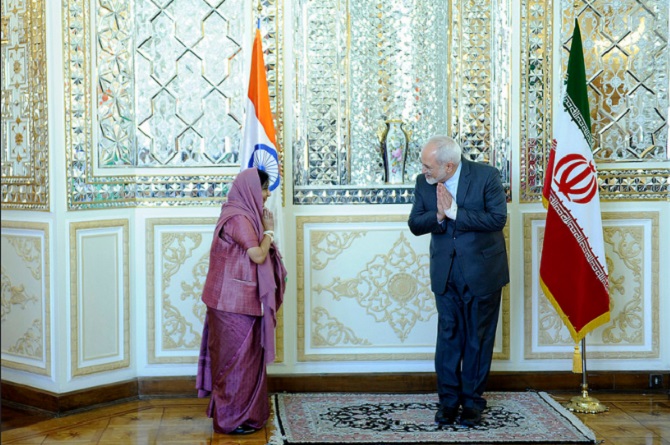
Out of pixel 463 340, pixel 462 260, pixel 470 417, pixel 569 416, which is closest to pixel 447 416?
pixel 470 417

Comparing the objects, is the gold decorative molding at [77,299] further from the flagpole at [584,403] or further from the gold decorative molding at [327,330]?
the flagpole at [584,403]

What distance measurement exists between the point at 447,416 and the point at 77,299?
2.17 m

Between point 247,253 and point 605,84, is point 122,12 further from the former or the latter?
point 605,84

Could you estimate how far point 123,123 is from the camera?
459 centimetres

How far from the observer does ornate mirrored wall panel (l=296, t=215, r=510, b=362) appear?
188 inches

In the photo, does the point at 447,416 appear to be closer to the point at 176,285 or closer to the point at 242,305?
the point at 242,305

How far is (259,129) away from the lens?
429cm

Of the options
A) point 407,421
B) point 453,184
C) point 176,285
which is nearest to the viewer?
point 453,184

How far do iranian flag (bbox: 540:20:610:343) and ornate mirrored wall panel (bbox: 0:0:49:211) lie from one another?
286 centimetres

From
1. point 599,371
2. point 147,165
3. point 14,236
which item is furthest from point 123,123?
point 599,371

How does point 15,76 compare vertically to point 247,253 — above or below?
above

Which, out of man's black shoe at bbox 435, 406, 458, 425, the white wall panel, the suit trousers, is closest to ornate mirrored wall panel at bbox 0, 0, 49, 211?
the white wall panel

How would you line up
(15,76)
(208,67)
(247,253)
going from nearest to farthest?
(247,253) → (15,76) → (208,67)

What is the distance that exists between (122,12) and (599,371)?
12.0ft
